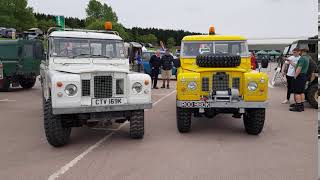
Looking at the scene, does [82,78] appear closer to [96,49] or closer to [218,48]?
[96,49]

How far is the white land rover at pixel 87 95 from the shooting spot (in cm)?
568

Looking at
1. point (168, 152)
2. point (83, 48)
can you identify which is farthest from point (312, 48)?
point (168, 152)

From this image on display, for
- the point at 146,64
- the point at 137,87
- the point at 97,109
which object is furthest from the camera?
the point at 146,64

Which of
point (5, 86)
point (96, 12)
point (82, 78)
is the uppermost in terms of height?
point (96, 12)

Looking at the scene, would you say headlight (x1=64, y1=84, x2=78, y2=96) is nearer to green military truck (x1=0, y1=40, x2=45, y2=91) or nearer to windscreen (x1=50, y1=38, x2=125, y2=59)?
windscreen (x1=50, y1=38, x2=125, y2=59)

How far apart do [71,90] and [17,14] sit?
61578 millimetres

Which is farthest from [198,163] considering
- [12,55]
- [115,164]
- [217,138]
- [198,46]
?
[12,55]

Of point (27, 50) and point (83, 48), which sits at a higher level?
point (27, 50)

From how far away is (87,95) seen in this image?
5.93m

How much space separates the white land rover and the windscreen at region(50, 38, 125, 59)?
0.7 inches

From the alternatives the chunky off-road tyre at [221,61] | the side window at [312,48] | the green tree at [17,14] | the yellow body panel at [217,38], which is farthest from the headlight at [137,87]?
the green tree at [17,14]

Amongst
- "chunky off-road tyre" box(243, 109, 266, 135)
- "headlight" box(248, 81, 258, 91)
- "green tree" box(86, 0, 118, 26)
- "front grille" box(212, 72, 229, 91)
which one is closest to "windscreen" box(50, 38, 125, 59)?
"front grille" box(212, 72, 229, 91)

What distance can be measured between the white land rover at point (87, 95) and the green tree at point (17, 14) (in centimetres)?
5621

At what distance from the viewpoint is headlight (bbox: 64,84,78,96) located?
5.68 meters
